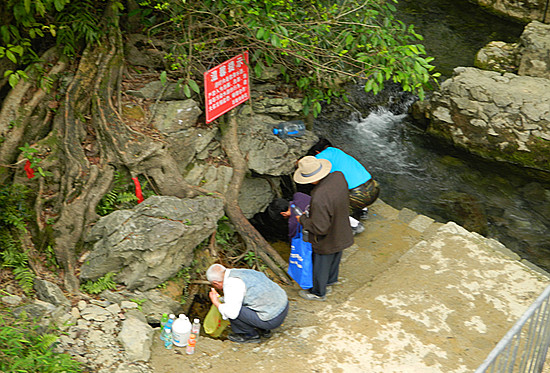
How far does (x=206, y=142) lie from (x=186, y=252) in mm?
1815

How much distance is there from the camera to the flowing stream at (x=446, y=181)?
9039mm

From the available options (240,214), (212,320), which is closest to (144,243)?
(212,320)

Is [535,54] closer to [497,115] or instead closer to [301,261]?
[497,115]

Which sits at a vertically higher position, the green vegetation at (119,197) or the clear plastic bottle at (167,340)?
the green vegetation at (119,197)

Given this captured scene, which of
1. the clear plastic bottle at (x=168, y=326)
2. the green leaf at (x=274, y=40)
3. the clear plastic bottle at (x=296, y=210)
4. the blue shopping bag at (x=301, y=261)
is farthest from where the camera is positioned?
the clear plastic bottle at (x=296, y=210)

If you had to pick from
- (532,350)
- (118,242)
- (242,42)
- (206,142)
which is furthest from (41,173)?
(532,350)

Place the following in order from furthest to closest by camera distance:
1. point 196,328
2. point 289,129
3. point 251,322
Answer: point 289,129, point 196,328, point 251,322

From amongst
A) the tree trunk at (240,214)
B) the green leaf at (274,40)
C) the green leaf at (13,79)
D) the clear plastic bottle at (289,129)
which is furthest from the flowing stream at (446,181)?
the green leaf at (13,79)

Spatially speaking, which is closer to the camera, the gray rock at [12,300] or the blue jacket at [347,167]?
the gray rock at [12,300]

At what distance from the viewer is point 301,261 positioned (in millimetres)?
6285

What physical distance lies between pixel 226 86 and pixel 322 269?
2744mm

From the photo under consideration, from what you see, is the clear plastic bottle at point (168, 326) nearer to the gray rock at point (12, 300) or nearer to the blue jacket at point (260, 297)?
the blue jacket at point (260, 297)

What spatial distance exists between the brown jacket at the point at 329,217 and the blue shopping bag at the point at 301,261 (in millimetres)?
154

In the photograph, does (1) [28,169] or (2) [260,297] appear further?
(1) [28,169]
